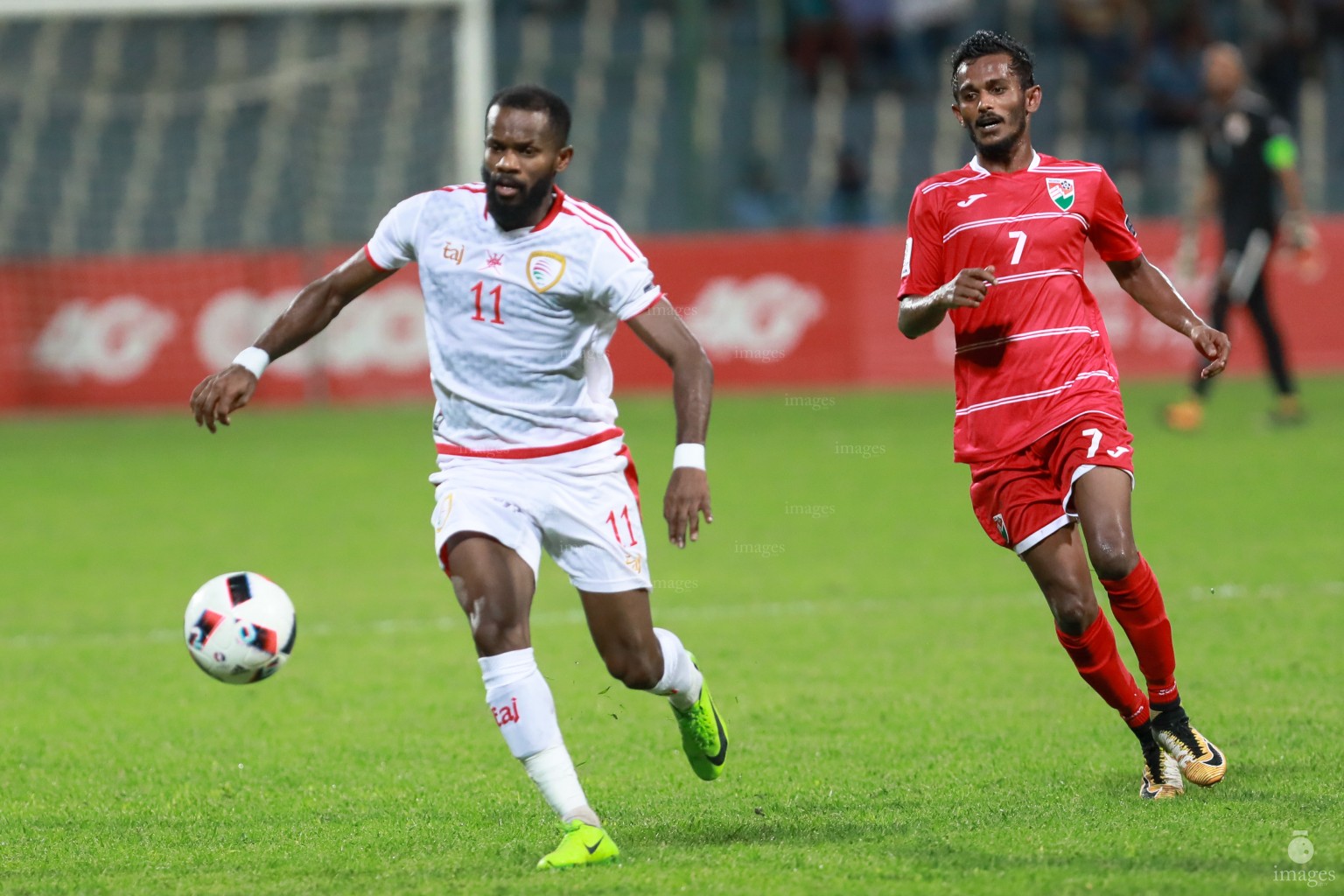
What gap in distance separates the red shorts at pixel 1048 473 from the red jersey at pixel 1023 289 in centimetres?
4

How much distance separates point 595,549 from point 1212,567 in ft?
17.4

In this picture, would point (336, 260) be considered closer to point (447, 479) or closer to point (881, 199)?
point (881, 199)

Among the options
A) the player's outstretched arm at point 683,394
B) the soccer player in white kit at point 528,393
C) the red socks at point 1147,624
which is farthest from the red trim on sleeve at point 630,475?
the red socks at point 1147,624

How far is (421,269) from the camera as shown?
5133 millimetres

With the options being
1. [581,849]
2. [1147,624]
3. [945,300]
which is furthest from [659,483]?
[581,849]

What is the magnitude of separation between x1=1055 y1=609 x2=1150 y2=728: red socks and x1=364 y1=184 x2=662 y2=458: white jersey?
5.03ft

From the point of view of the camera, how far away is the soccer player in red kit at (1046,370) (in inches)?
212

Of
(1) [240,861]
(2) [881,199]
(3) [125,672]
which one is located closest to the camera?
(1) [240,861]

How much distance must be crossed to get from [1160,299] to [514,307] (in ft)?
6.65

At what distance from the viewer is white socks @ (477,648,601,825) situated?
4.80 metres

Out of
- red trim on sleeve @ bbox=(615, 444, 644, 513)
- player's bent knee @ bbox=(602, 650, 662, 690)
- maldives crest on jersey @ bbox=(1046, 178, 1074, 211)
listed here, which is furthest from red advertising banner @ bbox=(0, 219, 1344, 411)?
player's bent knee @ bbox=(602, 650, 662, 690)

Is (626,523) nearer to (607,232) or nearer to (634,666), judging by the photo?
(634,666)

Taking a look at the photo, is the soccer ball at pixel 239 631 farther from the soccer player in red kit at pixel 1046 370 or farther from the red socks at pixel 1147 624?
the red socks at pixel 1147 624

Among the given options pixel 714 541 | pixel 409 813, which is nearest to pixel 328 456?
pixel 714 541
